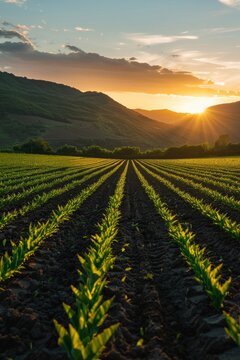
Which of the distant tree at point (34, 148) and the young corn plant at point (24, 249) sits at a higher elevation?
the distant tree at point (34, 148)

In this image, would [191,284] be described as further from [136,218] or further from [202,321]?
[136,218]

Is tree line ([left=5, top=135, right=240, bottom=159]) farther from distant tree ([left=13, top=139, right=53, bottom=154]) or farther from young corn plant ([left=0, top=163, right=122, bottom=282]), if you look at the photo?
young corn plant ([left=0, top=163, right=122, bottom=282])

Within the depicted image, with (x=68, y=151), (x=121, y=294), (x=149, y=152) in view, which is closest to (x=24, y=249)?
(x=121, y=294)

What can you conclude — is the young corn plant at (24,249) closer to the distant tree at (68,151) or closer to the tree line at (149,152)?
the tree line at (149,152)

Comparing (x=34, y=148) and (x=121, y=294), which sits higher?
(x=34, y=148)

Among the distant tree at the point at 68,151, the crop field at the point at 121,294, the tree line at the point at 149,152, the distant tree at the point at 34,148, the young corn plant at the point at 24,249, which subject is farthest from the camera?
the distant tree at the point at 68,151

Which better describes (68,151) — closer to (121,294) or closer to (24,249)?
(24,249)

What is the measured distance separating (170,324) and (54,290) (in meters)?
2.19

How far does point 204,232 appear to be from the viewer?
37.1 feet

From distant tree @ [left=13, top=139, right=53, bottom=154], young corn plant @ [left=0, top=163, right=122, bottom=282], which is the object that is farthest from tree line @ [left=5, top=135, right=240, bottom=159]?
young corn plant @ [left=0, top=163, right=122, bottom=282]

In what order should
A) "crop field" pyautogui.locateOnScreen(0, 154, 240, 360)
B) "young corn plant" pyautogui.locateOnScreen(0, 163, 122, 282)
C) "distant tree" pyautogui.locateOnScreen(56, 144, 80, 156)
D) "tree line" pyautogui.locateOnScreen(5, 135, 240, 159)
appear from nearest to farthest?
"crop field" pyautogui.locateOnScreen(0, 154, 240, 360), "young corn plant" pyautogui.locateOnScreen(0, 163, 122, 282), "tree line" pyautogui.locateOnScreen(5, 135, 240, 159), "distant tree" pyautogui.locateOnScreen(56, 144, 80, 156)

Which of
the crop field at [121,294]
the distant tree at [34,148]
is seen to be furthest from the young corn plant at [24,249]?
the distant tree at [34,148]

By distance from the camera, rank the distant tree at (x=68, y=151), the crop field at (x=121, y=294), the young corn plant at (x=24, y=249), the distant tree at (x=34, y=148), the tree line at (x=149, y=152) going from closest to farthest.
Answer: the crop field at (x=121, y=294) < the young corn plant at (x=24, y=249) < the tree line at (x=149, y=152) < the distant tree at (x=34, y=148) < the distant tree at (x=68, y=151)

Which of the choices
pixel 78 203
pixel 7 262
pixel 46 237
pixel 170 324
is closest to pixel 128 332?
pixel 170 324
